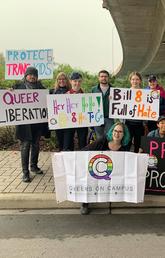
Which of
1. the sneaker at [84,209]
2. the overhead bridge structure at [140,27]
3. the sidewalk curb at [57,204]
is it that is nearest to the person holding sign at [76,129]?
the sidewalk curb at [57,204]

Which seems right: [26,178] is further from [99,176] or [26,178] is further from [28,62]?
[28,62]

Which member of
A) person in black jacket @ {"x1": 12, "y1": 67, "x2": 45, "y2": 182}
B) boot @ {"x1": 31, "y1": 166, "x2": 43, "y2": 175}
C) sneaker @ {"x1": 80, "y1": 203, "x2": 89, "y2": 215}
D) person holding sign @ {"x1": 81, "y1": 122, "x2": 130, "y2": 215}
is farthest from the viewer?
boot @ {"x1": 31, "y1": 166, "x2": 43, "y2": 175}

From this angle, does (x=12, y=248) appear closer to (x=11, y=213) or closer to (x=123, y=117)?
(x=11, y=213)

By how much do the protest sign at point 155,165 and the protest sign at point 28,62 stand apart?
286 cm

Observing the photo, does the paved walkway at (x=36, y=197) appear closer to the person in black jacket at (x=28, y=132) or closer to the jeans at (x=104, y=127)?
the person in black jacket at (x=28, y=132)

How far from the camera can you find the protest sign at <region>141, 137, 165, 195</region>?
5.50 metres

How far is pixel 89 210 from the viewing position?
17.7 feet

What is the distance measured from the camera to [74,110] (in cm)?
629

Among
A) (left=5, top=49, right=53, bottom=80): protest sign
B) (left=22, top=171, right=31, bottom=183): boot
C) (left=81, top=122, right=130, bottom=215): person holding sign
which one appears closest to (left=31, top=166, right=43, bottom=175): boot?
Result: (left=22, top=171, right=31, bottom=183): boot

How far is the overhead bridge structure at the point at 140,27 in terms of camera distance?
896 inches

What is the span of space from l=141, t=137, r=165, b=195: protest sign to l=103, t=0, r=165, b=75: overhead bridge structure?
38.6 ft

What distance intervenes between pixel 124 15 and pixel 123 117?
19978 millimetres

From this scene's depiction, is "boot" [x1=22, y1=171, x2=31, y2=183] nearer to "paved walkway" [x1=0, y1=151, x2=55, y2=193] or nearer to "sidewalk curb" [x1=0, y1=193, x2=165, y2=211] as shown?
"paved walkway" [x1=0, y1=151, x2=55, y2=193]

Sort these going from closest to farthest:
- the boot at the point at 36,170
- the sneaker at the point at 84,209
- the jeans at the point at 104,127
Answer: the sneaker at the point at 84,209 → the jeans at the point at 104,127 → the boot at the point at 36,170
